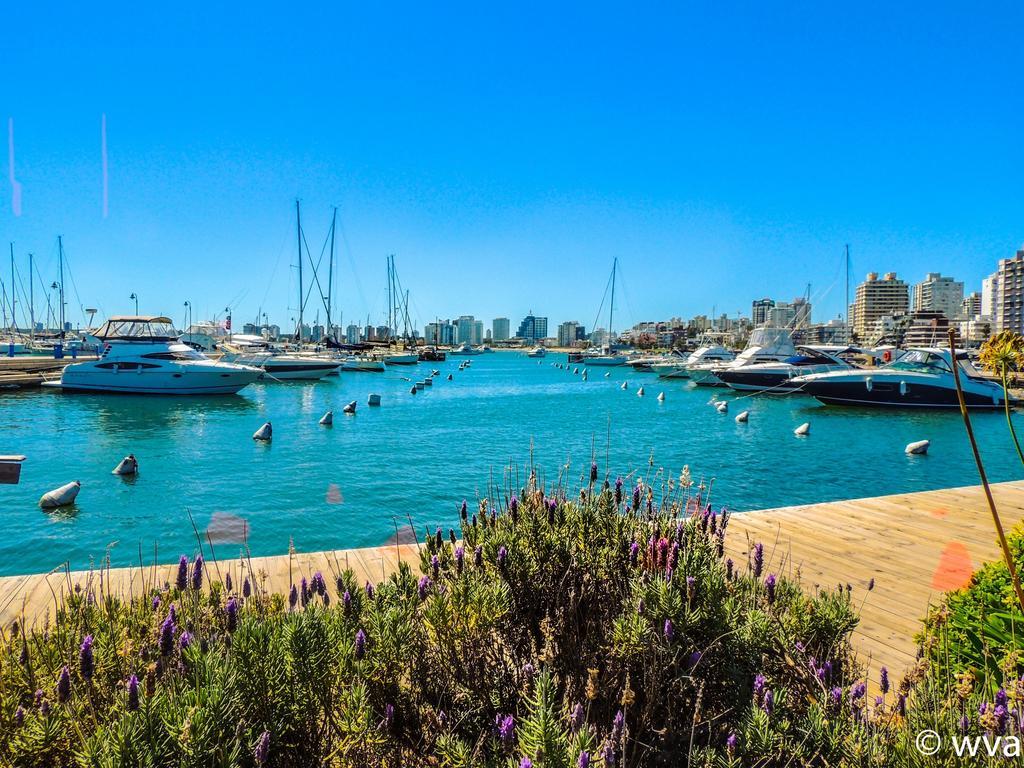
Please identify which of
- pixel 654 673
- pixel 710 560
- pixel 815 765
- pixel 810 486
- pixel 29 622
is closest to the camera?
pixel 815 765

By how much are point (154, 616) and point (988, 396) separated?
1569 inches

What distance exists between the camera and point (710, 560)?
279cm

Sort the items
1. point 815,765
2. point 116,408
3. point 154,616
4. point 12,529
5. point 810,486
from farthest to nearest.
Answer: point 116,408 → point 810,486 → point 12,529 → point 154,616 → point 815,765

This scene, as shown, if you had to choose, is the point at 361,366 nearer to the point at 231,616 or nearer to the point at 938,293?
the point at 231,616

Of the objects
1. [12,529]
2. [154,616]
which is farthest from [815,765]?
[12,529]

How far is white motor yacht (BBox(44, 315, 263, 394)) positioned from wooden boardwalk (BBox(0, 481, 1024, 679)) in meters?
31.5

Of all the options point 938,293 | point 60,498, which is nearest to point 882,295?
point 938,293

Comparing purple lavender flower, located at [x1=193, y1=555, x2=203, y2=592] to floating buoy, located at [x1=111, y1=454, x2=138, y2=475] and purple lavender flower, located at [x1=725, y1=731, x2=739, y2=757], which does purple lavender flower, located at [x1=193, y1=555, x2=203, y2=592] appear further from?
floating buoy, located at [x1=111, y1=454, x2=138, y2=475]

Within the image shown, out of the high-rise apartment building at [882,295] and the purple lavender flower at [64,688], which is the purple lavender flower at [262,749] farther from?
the high-rise apartment building at [882,295]

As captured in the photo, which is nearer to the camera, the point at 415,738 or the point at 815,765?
the point at 815,765

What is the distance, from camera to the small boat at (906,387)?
104ft

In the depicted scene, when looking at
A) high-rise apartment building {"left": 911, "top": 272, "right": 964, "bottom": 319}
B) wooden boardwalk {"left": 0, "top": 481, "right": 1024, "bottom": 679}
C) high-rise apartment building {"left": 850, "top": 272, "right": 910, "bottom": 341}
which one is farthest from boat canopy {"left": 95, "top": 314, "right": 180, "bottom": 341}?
high-rise apartment building {"left": 911, "top": 272, "right": 964, "bottom": 319}

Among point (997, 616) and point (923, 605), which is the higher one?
point (997, 616)

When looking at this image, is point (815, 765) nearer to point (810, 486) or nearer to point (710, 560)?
point (710, 560)
